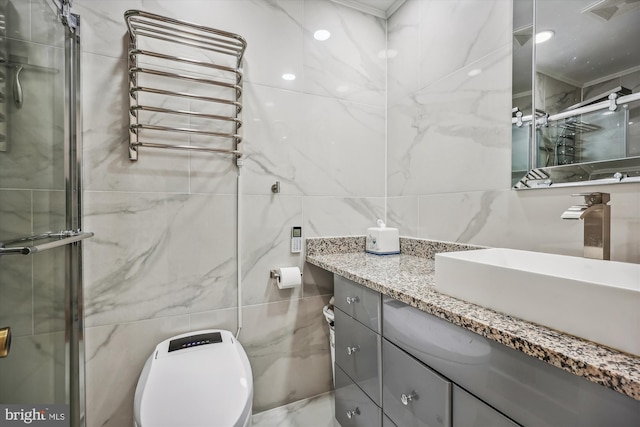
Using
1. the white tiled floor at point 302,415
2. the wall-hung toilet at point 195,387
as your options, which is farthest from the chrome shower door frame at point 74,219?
the white tiled floor at point 302,415

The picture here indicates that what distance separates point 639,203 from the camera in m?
0.85

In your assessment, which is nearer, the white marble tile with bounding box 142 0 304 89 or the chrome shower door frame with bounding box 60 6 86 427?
the chrome shower door frame with bounding box 60 6 86 427

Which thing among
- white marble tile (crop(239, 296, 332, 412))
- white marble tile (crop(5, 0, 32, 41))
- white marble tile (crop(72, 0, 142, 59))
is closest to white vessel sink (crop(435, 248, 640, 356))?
white marble tile (crop(239, 296, 332, 412))

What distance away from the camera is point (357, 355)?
1196 millimetres

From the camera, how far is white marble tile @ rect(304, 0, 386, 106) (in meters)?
1.64

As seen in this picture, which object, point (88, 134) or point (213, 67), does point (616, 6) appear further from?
point (88, 134)

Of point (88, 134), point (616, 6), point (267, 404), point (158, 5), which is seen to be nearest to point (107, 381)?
point (267, 404)

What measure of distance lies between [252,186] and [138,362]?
97cm

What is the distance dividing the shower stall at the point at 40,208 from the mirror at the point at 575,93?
171 centimetres

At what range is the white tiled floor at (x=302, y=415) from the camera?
57.9 inches

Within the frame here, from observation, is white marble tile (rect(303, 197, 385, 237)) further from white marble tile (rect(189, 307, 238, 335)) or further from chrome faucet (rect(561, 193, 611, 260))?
chrome faucet (rect(561, 193, 611, 260))

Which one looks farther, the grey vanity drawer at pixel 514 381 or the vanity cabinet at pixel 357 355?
the vanity cabinet at pixel 357 355

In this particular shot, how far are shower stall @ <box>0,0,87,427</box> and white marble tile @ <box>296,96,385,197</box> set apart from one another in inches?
40.5

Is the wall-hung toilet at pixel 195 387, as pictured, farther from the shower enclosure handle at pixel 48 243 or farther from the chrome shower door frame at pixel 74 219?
the shower enclosure handle at pixel 48 243
